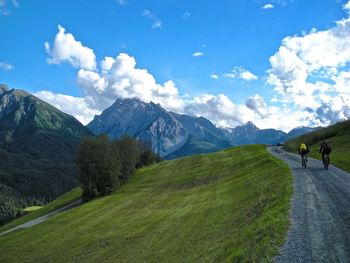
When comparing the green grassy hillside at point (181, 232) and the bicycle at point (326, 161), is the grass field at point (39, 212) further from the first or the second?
the bicycle at point (326, 161)

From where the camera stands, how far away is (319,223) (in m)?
19.6

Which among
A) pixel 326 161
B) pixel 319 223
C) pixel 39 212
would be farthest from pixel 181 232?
pixel 39 212

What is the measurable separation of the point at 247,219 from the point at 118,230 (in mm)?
17041

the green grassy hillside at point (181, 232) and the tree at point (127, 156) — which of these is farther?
the tree at point (127, 156)

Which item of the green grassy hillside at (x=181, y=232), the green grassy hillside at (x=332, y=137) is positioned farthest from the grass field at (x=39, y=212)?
the green grassy hillside at (x=332, y=137)

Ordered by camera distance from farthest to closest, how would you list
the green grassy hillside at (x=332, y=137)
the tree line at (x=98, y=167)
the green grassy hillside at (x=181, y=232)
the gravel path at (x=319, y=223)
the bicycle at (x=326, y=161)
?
the tree line at (x=98, y=167), the green grassy hillside at (x=332, y=137), the bicycle at (x=326, y=161), the green grassy hillside at (x=181, y=232), the gravel path at (x=319, y=223)

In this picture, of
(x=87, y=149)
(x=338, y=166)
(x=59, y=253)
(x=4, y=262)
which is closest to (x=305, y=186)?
(x=338, y=166)

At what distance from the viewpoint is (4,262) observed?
4134cm

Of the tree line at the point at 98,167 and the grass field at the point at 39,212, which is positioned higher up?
the tree line at the point at 98,167

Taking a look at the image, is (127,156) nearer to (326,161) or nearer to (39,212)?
(39,212)

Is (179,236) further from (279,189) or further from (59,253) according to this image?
(59,253)

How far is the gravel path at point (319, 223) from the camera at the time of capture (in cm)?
1555

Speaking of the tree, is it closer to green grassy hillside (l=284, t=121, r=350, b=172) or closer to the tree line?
the tree line

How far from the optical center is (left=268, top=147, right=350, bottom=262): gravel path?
15547mm
